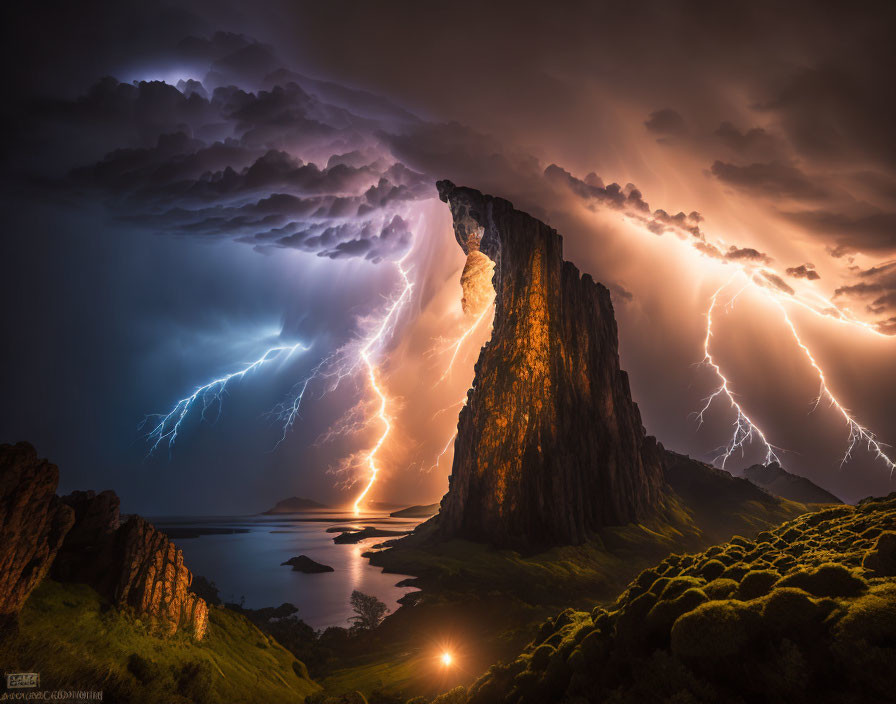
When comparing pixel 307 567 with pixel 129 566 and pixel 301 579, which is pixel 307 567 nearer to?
pixel 301 579

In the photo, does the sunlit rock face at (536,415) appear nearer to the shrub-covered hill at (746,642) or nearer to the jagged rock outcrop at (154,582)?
the jagged rock outcrop at (154,582)

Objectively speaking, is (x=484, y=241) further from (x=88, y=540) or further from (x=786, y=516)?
(x=786, y=516)

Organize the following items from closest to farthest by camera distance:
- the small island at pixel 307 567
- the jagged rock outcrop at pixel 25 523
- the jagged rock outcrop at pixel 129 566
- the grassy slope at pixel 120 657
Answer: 1. the grassy slope at pixel 120 657
2. the jagged rock outcrop at pixel 25 523
3. the jagged rock outcrop at pixel 129 566
4. the small island at pixel 307 567

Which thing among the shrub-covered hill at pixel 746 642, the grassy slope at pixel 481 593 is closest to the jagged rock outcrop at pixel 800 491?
the grassy slope at pixel 481 593

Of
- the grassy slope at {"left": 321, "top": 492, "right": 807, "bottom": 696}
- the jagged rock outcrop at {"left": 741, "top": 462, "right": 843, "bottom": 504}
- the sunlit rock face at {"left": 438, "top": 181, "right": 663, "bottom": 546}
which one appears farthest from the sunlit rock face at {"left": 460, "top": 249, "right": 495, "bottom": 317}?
the jagged rock outcrop at {"left": 741, "top": 462, "right": 843, "bottom": 504}

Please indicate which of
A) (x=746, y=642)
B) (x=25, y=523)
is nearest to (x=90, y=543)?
(x=25, y=523)

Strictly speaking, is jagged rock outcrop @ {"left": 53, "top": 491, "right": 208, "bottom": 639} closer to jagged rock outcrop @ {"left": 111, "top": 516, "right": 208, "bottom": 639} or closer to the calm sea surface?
jagged rock outcrop @ {"left": 111, "top": 516, "right": 208, "bottom": 639}
